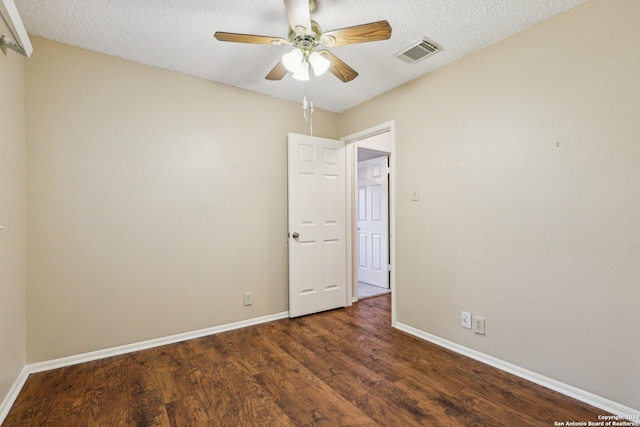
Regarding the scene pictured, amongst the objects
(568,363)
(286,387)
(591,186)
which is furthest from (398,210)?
(286,387)

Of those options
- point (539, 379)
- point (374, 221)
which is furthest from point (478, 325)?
point (374, 221)

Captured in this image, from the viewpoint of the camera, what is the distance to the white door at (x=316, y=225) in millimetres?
3178

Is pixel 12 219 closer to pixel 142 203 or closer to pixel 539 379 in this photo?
pixel 142 203

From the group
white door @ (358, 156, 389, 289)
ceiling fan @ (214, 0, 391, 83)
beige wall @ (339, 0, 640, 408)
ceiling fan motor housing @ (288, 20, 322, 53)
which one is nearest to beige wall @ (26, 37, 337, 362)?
ceiling fan @ (214, 0, 391, 83)

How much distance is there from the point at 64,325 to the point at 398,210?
290 centimetres

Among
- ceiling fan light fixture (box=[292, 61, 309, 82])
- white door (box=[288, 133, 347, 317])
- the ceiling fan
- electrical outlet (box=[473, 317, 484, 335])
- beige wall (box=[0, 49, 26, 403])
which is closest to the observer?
the ceiling fan

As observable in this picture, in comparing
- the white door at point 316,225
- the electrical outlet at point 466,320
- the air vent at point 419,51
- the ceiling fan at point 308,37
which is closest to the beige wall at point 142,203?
the white door at point 316,225

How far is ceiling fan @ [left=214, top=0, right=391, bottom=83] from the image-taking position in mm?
1567

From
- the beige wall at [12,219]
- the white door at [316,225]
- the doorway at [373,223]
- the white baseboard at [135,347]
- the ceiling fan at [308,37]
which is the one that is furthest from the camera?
the doorway at [373,223]

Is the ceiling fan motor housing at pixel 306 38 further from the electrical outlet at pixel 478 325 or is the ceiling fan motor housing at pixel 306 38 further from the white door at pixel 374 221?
the white door at pixel 374 221

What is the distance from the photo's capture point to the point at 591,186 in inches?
67.7

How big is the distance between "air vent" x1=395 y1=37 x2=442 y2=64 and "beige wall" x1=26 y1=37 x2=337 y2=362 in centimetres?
144

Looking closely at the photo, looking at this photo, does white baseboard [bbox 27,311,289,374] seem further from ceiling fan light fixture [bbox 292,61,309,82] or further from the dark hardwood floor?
ceiling fan light fixture [bbox 292,61,309,82]

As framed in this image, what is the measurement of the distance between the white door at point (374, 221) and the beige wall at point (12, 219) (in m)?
3.96
